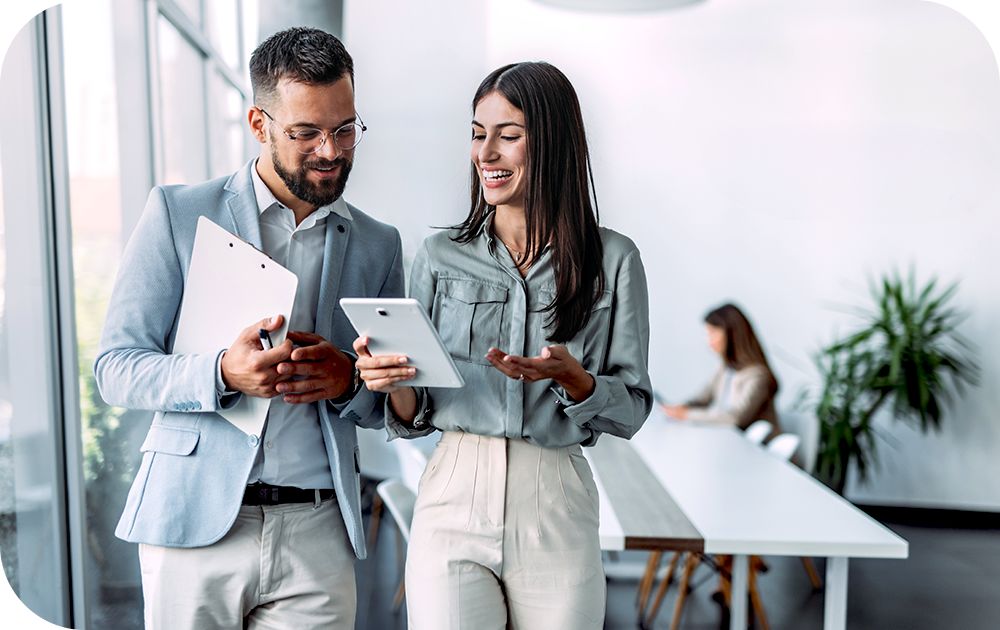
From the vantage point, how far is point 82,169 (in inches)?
110

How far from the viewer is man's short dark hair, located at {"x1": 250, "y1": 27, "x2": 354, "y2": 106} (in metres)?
1.68

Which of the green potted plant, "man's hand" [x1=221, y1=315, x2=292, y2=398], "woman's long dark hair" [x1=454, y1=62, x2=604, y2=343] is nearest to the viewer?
"man's hand" [x1=221, y1=315, x2=292, y2=398]

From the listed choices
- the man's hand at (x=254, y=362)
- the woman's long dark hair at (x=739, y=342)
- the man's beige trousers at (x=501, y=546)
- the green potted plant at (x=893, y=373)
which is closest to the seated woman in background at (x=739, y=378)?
the woman's long dark hair at (x=739, y=342)

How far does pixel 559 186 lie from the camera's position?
172cm

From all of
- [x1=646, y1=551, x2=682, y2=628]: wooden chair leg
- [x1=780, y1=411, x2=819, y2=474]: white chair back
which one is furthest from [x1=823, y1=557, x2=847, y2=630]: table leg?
[x1=780, y1=411, x2=819, y2=474]: white chair back

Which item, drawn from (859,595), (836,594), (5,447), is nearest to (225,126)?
(5,447)

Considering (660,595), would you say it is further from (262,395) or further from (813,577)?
(262,395)

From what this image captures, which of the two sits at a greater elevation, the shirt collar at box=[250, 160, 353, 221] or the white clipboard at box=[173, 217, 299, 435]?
the shirt collar at box=[250, 160, 353, 221]

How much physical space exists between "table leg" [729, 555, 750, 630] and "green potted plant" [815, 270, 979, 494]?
3.14 m

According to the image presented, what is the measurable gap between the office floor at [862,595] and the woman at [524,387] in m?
2.43

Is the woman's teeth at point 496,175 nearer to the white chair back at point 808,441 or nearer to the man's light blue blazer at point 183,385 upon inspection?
the man's light blue blazer at point 183,385

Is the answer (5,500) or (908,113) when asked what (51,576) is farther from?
(908,113)

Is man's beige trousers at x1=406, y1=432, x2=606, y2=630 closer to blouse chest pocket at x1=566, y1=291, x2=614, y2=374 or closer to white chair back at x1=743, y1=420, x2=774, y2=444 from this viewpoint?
blouse chest pocket at x1=566, y1=291, x2=614, y2=374

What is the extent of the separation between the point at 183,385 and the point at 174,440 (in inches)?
5.6
